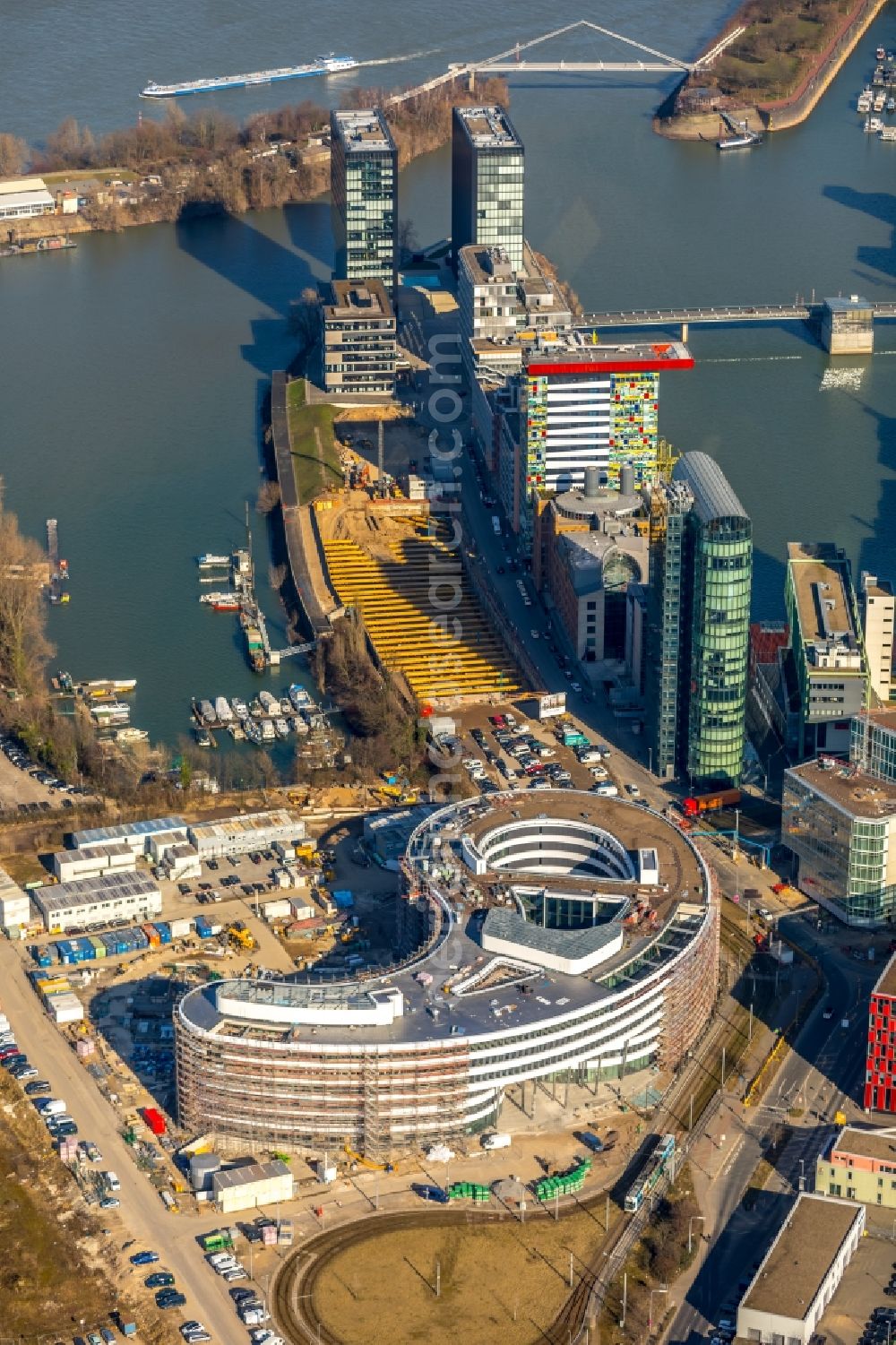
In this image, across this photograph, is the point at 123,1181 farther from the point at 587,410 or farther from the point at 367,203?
the point at 367,203

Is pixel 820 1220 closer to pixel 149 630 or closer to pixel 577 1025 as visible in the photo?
pixel 577 1025

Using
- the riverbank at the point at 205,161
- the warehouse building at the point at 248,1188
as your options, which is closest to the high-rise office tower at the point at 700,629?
the warehouse building at the point at 248,1188

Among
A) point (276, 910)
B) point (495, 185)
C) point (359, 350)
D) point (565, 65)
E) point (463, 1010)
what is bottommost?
point (276, 910)

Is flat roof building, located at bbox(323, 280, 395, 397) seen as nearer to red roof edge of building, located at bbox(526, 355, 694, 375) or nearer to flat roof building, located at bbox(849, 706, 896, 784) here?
red roof edge of building, located at bbox(526, 355, 694, 375)

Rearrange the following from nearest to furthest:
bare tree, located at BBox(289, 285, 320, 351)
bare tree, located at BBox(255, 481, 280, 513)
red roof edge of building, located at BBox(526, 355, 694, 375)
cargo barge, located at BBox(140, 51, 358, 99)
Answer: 1. red roof edge of building, located at BBox(526, 355, 694, 375)
2. bare tree, located at BBox(255, 481, 280, 513)
3. bare tree, located at BBox(289, 285, 320, 351)
4. cargo barge, located at BBox(140, 51, 358, 99)

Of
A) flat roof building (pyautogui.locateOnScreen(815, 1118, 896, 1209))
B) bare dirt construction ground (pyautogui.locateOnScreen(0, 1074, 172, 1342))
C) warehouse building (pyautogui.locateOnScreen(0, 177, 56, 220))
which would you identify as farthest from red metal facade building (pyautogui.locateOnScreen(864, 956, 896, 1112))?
warehouse building (pyautogui.locateOnScreen(0, 177, 56, 220))

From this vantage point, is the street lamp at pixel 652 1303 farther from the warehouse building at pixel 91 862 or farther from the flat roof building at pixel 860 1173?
the warehouse building at pixel 91 862

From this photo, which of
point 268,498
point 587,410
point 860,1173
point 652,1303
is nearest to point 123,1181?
point 652,1303
